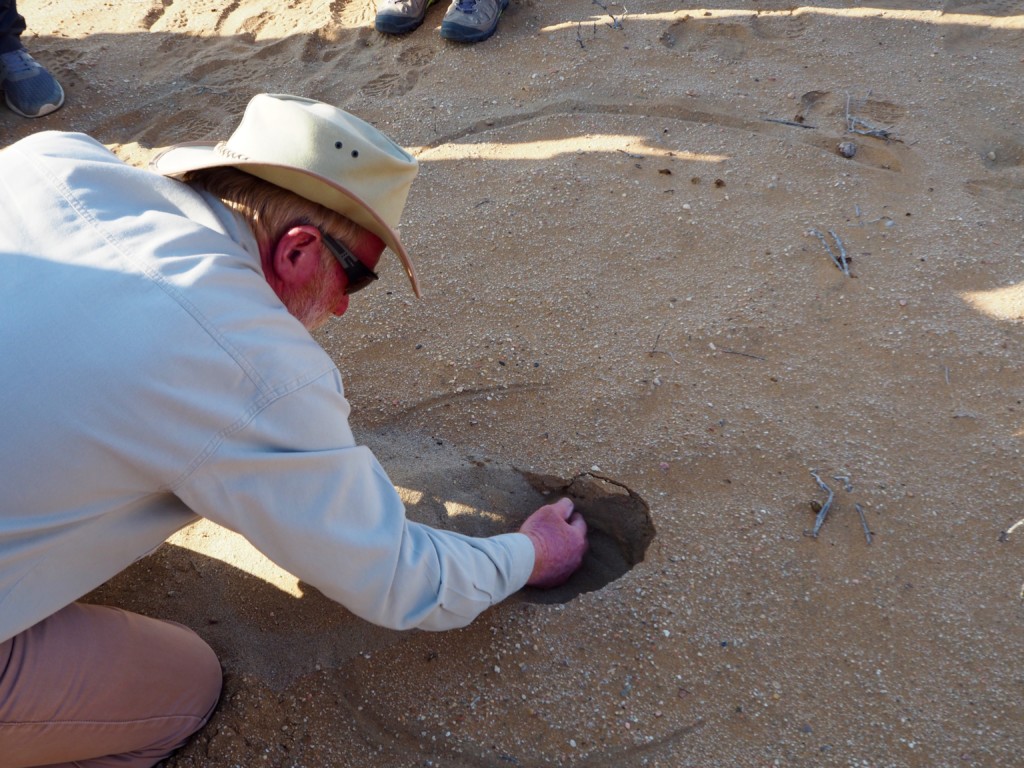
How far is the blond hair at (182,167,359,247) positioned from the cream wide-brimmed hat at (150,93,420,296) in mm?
21

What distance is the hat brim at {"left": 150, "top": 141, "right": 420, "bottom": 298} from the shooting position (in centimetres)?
158

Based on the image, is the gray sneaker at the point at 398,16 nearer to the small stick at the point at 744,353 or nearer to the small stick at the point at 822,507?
the small stick at the point at 744,353

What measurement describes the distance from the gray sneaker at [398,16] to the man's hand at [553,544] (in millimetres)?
3037

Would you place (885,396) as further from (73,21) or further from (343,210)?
(73,21)

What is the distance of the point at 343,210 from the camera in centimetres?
168

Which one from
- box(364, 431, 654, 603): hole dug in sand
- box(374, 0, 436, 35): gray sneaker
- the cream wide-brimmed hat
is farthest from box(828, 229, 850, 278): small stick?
box(374, 0, 436, 35): gray sneaker

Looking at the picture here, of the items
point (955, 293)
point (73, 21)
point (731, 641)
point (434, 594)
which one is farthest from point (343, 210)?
point (73, 21)

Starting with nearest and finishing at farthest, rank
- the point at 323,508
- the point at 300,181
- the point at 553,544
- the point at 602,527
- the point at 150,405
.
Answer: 1. the point at 150,405
2. the point at 323,508
3. the point at 300,181
4. the point at 553,544
5. the point at 602,527

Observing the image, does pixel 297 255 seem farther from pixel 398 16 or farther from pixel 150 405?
pixel 398 16

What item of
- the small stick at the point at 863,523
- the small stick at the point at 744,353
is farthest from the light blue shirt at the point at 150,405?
the small stick at the point at 744,353

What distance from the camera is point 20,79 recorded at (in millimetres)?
4070

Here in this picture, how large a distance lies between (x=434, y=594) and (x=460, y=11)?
340 cm

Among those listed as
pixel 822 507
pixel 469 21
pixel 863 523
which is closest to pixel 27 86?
pixel 469 21

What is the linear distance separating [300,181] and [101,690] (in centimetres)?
109
